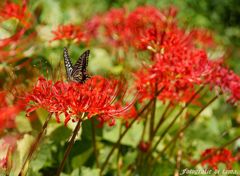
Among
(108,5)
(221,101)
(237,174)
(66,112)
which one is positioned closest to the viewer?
(66,112)

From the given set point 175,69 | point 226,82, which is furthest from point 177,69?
point 226,82

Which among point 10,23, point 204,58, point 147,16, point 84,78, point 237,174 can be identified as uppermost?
point 147,16

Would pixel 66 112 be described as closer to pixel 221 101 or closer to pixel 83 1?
pixel 221 101

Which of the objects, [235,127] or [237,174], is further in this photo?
[235,127]

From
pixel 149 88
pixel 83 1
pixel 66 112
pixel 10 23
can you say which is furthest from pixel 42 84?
pixel 83 1

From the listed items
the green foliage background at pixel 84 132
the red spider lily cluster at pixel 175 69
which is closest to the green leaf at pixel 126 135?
the green foliage background at pixel 84 132

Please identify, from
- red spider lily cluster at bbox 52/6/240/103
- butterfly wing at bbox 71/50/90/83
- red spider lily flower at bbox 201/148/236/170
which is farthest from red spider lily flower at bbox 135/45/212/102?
red spider lily flower at bbox 201/148/236/170

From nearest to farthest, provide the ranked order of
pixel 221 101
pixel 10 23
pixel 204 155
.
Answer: pixel 204 155 → pixel 10 23 → pixel 221 101

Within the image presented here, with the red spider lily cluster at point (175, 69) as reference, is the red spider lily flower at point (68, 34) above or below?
above

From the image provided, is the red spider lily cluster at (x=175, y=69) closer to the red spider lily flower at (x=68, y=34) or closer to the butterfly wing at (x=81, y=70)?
the red spider lily flower at (x=68, y=34)

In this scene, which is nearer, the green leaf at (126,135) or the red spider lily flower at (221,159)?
the red spider lily flower at (221,159)
